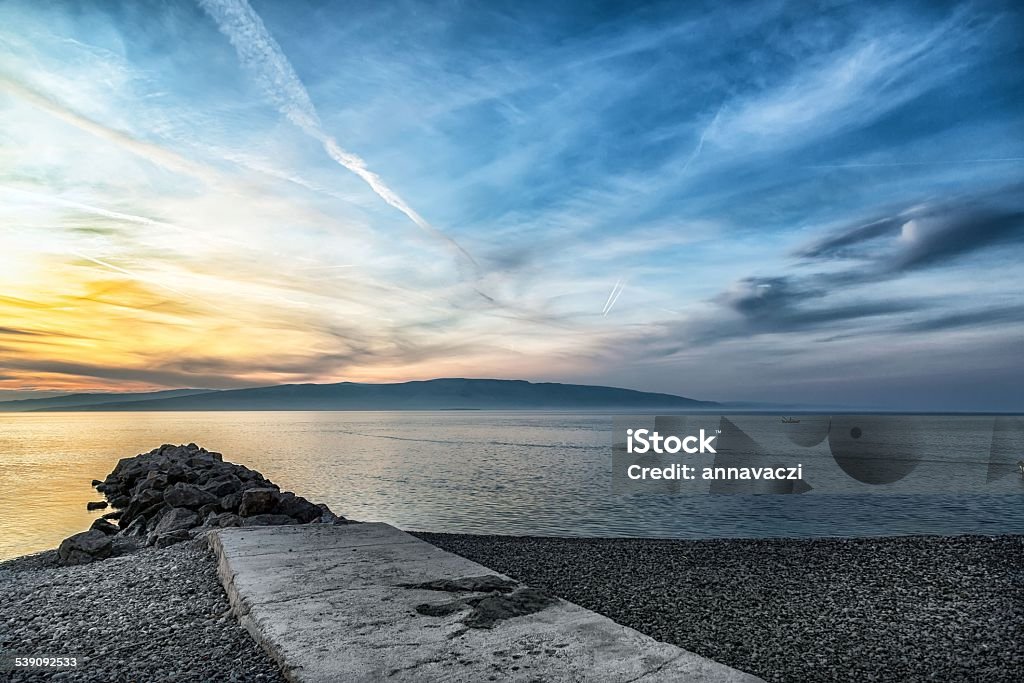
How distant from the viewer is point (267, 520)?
11555mm

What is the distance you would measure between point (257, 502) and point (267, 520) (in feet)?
2.47

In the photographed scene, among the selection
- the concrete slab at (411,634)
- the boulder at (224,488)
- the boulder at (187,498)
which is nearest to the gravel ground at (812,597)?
the concrete slab at (411,634)

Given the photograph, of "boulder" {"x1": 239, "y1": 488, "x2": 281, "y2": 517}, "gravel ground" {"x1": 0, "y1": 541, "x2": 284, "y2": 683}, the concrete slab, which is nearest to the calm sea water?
"boulder" {"x1": 239, "y1": 488, "x2": 281, "y2": 517}

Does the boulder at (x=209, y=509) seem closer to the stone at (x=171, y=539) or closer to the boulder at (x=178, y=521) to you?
the boulder at (x=178, y=521)

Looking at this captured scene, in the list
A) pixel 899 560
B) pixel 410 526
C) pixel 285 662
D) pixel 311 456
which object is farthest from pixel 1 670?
pixel 311 456

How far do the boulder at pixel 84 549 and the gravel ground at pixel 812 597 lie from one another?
209 inches

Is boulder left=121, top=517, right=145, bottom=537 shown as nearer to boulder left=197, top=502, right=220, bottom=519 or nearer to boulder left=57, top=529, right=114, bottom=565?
boulder left=197, top=502, right=220, bottom=519

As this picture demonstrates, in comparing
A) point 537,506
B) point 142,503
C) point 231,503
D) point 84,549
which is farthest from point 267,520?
point 537,506

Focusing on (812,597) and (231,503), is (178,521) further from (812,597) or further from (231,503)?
(812,597)

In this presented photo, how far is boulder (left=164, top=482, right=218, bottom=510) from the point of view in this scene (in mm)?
14570

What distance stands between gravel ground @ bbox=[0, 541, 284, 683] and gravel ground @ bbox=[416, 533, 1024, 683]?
3756 mm

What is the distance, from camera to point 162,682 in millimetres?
4477

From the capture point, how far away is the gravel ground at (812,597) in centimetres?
571

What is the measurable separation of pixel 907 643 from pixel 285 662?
5.51 m
